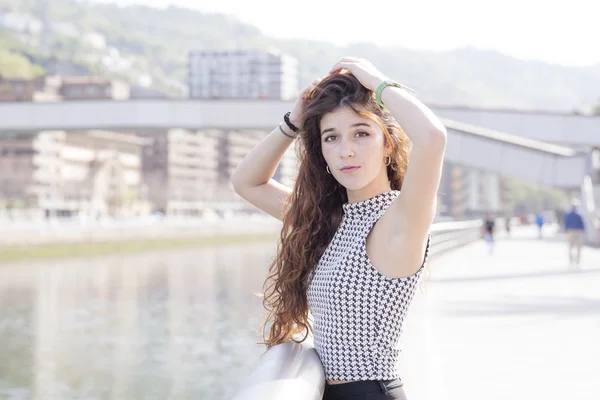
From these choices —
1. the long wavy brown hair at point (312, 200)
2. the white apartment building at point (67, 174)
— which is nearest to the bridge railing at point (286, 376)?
the long wavy brown hair at point (312, 200)

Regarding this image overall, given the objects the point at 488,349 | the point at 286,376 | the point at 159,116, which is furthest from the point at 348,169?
the point at 159,116

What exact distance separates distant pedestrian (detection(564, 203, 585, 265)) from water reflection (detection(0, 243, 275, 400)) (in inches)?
233

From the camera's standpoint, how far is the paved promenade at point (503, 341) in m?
5.46

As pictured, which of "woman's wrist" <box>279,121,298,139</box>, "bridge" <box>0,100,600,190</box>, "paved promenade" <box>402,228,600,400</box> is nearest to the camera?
"woman's wrist" <box>279,121,298,139</box>

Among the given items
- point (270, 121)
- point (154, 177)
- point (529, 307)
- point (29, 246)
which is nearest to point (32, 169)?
point (154, 177)

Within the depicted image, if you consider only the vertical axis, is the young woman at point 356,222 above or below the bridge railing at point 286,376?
above

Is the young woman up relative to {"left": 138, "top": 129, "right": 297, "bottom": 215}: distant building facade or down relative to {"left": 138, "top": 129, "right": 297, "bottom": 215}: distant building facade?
up

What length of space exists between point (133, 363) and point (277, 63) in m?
158

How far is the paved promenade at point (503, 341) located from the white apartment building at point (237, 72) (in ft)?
500

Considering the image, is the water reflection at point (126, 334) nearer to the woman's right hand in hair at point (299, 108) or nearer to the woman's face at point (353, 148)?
the woman's right hand in hair at point (299, 108)

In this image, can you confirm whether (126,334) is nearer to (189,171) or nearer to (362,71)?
(362,71)

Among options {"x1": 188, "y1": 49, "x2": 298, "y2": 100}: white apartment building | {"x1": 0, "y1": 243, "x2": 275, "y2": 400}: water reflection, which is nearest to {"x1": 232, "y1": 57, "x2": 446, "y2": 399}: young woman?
{"x1": 0, "y1": 243, "x2": 275, "y2": 400}: water reflection

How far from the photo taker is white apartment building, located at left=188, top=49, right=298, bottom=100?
16762 cm

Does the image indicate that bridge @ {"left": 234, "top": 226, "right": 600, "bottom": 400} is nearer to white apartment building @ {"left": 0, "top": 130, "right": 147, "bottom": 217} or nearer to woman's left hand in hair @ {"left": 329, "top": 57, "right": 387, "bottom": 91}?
woman's left hand in hair @ {"left": 329, "top": 57, "right": 387, "bottom": 91}
